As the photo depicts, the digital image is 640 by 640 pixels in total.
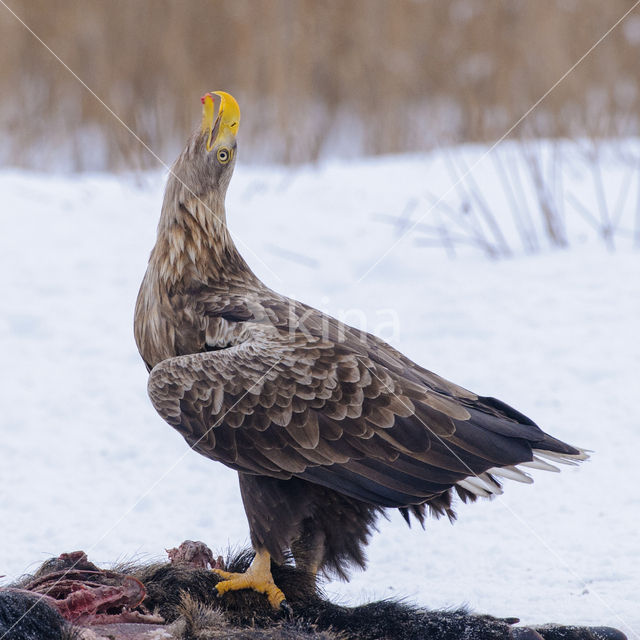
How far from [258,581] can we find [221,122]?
1.75 metres

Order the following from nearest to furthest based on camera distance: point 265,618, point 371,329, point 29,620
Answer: point 29,620, point 265,618, point 371,329

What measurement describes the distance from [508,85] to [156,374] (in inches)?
285

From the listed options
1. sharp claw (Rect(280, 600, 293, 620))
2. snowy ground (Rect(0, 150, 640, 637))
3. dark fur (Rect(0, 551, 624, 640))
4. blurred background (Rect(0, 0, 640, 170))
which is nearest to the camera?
dark fur (Rect(0, 551, 624, 640))

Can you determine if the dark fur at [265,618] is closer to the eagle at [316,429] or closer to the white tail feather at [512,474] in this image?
the eagle at [316,429]

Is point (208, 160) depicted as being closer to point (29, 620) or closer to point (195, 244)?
point (195, 244)

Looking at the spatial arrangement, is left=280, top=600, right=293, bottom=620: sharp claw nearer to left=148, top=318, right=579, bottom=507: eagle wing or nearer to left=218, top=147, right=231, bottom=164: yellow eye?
left=148, top=318, right=579, bottom=507: eagle wing

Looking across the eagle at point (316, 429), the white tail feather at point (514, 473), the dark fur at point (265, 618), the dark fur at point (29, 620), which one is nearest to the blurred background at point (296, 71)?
the eagle at point (316, 429)

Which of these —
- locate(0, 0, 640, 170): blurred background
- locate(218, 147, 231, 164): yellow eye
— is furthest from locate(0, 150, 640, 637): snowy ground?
locate(218, 147, 231, 164): yellow eye

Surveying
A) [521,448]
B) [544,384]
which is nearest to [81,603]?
[521,448]

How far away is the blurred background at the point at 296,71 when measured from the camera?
967cm

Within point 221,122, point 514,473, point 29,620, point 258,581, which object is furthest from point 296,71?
point 29,620

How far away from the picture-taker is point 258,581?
3.31 meters

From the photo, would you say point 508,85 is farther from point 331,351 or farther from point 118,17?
point 331,351

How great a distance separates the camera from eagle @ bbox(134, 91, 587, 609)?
3252 mm
